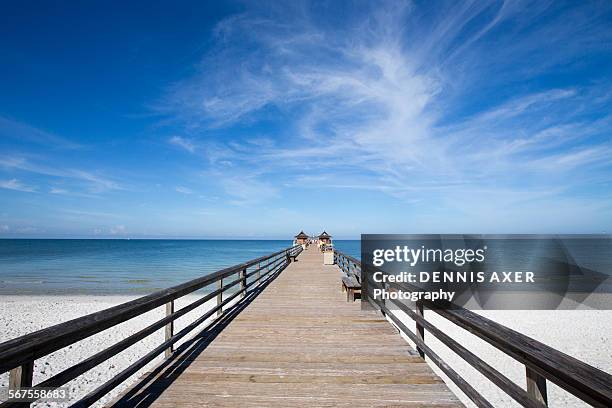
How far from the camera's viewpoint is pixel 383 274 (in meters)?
5.43

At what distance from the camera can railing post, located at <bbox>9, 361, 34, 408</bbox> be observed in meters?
1.75

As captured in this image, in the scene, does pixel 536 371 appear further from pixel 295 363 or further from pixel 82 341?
pixel 82 341

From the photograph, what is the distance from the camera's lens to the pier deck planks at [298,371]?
2.89 m

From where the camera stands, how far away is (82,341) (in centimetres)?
1061

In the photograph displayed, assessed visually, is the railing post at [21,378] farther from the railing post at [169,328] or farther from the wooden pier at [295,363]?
the railing post at [169,328]

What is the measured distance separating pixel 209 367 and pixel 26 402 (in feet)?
6.73

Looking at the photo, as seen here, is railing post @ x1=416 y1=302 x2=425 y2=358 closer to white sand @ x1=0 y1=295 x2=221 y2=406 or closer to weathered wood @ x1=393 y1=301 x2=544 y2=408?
weathered wood @ x1=393 y1=301 x2=544 y2=408

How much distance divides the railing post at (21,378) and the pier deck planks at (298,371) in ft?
4.03

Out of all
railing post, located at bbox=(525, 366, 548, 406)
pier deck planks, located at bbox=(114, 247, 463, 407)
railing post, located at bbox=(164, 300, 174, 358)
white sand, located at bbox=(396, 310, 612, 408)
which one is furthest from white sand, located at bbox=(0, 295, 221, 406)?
white sand, located at bbox=(396, 310, 612, 408)

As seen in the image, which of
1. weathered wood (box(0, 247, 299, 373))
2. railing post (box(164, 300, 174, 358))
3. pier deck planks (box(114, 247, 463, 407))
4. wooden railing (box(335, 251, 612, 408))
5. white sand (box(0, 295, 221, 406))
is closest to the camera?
wooden railing (box(335, 251, 612, 408))

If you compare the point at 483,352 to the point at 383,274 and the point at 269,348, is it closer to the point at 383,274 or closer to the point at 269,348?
the point at 383,274

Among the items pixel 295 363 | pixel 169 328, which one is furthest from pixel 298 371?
pixel 169 328

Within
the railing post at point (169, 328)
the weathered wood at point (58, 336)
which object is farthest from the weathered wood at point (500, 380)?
the railing post at point (169, 328)

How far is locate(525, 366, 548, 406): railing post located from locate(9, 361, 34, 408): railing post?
2.95 meters
